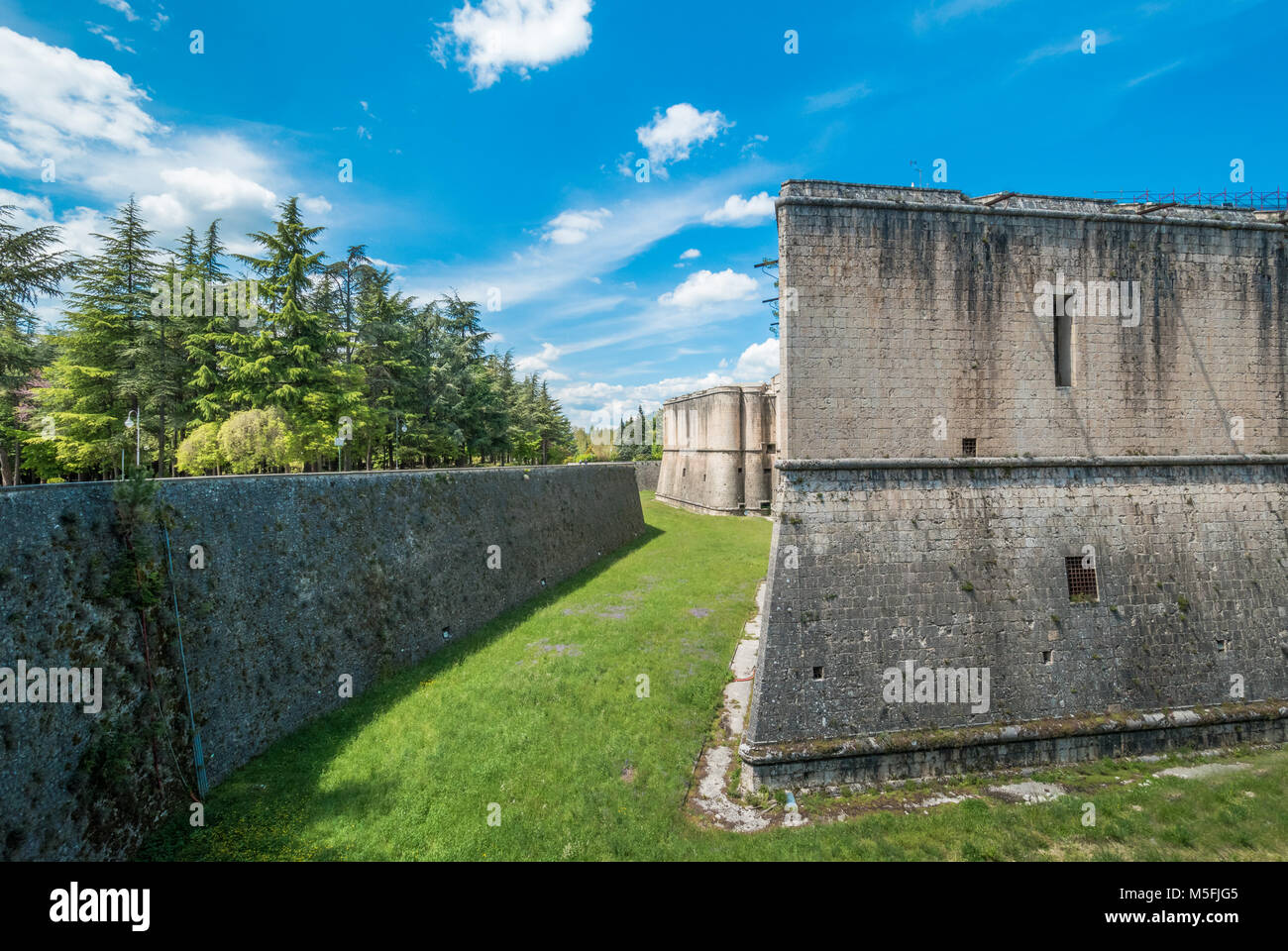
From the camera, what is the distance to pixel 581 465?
25.8 m

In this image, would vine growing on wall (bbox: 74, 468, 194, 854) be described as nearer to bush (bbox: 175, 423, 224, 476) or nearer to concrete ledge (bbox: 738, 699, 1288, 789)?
concrete ledge (bbox: 738, 699, 1288, 789)

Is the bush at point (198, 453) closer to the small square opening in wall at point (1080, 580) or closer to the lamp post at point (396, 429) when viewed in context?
the lamp post at point (396, 429)

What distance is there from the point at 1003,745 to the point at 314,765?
1254 centimetres

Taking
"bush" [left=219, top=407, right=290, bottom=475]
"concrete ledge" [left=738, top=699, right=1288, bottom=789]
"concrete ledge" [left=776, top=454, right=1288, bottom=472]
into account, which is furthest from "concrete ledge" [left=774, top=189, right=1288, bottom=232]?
"bush" [left=219, top=407, right=290, bottom=475]

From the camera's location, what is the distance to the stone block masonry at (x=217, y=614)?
5.92 m

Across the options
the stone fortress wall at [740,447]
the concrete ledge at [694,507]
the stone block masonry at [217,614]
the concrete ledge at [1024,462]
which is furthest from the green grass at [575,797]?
Answer: the stone fortress wall at [740,447]

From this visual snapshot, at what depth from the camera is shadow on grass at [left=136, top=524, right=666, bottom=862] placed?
6.91m

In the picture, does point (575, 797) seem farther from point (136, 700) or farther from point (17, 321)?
point (17, 321)

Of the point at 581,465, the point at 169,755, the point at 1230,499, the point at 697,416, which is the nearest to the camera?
the point at 169,755

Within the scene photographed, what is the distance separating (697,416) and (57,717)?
112 ft

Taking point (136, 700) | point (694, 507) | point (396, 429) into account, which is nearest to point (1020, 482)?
point (136, 700)

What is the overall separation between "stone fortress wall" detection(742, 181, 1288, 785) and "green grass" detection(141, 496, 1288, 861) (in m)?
1.18
